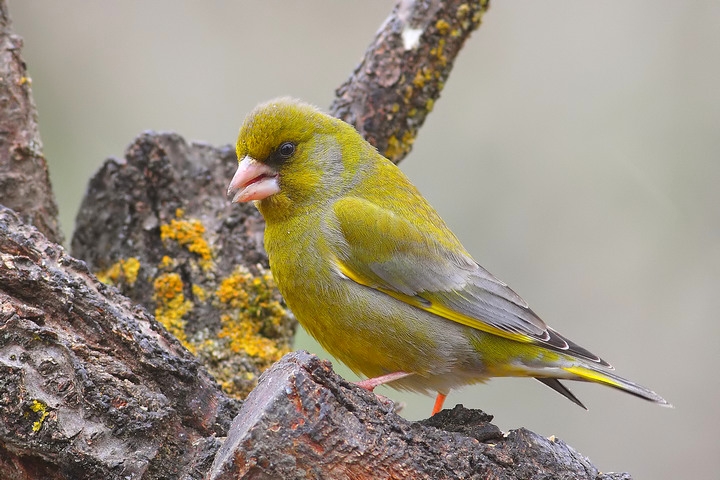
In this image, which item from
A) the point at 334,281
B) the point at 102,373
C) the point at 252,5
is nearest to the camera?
the point at 102,373

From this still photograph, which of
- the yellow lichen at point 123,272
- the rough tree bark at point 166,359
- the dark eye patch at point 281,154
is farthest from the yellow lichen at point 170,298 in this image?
the dark eye patch at point 281,154

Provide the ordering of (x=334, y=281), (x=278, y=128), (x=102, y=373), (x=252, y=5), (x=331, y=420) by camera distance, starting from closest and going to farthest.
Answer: (x=331, y=420), (x=102, y=373), (x=334, y=281), (x=278, y=128), (x=252, y=5)

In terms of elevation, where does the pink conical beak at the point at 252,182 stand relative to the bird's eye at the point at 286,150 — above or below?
below

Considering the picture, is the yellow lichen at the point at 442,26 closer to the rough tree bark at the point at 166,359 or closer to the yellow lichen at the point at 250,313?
the rough tree bark at the point at 166,359

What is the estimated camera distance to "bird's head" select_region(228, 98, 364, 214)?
4059mm

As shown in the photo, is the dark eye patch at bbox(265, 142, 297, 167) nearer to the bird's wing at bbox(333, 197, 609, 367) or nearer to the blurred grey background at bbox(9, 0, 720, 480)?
the bird's wing at bbox(333, 197, 609, 367)

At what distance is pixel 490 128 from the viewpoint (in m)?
7.02

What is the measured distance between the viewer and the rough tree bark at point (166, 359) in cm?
257

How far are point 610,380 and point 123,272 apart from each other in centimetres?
243

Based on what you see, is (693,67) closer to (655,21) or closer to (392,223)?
(655,21)

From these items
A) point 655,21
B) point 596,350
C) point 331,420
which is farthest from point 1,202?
point 655,21

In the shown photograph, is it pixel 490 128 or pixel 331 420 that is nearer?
pixel 331 420

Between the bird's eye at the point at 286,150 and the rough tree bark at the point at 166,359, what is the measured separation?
68 centimetres

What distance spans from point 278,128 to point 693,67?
161 inches
